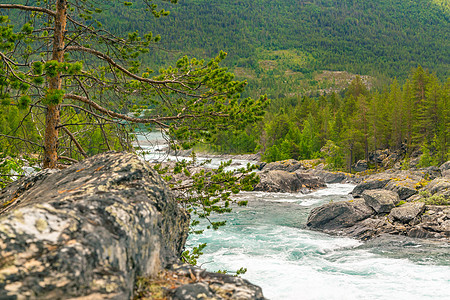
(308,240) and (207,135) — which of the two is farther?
(308,240)

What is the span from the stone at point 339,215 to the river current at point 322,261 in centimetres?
100

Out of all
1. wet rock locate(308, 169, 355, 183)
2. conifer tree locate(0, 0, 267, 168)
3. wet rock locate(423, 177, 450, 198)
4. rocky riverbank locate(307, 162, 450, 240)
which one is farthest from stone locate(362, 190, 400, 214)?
wet rock locate(308, 169, 355, 183)

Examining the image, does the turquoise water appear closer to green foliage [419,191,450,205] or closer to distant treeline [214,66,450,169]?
green foliage [419,191,450,205]

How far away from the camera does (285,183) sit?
38.8m

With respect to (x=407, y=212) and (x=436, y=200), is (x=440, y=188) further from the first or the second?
(x=407, y=212)

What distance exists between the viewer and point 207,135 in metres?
7.13

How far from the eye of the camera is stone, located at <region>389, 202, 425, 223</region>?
20594 mm

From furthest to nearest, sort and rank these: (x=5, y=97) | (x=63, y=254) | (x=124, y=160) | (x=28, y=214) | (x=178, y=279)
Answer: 1. (x=5, y=97)
2. (x=124, y=160)
3. (x=178, y=279)
4. (x=28, y=214)
5. (x=63, y=254)

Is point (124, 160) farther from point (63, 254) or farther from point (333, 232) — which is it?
point (333, 232)

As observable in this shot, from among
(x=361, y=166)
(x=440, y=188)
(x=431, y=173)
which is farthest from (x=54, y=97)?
(x=361, y=166)

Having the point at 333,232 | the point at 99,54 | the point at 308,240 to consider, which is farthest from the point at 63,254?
the point at 333,232

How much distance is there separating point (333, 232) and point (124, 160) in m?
19.4

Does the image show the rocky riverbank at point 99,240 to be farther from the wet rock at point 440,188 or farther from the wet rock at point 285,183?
the wet rock at point 285,183

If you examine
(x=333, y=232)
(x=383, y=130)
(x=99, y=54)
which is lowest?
(x=333, y=232)
